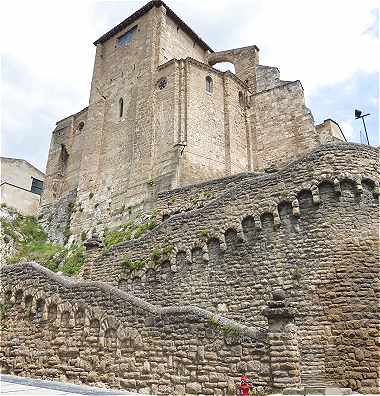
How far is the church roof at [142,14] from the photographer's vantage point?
1101 inches

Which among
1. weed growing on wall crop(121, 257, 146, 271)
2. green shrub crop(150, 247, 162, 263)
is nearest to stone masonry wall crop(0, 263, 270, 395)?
weed growing on wall crop(121, 257, 146, 271)

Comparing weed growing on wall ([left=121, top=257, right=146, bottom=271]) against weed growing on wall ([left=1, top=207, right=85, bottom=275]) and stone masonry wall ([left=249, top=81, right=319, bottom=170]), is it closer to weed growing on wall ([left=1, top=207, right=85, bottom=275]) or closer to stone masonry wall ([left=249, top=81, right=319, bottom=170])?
weed growing on wall ([left=1, top=207, right=85, bottom=275])

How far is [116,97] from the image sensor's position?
93.0 ft

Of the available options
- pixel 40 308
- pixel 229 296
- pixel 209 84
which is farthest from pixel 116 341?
pixel 209 84

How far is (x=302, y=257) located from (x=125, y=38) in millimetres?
24450

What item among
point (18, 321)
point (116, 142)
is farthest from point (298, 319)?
point (116, 142)

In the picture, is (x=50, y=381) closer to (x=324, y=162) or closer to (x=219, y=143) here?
(x=324, y=162)

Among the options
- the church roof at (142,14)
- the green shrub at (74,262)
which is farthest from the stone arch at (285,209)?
the church roof at (142,14)

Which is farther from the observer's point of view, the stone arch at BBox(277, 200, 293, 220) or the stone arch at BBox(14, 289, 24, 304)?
the stone arch at BBox(14, 289, 24, 304)

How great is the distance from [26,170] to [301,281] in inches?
1347

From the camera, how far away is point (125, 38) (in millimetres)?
A: 29859

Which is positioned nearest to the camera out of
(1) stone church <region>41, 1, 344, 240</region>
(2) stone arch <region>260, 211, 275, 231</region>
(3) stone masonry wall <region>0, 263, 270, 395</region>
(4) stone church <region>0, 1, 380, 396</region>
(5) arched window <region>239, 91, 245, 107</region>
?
(3) stone masonry wall <region>0, 263, 270, 395</region>

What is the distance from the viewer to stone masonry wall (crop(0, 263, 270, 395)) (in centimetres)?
838

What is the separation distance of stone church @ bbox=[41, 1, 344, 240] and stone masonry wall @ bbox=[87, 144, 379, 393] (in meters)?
8.84
